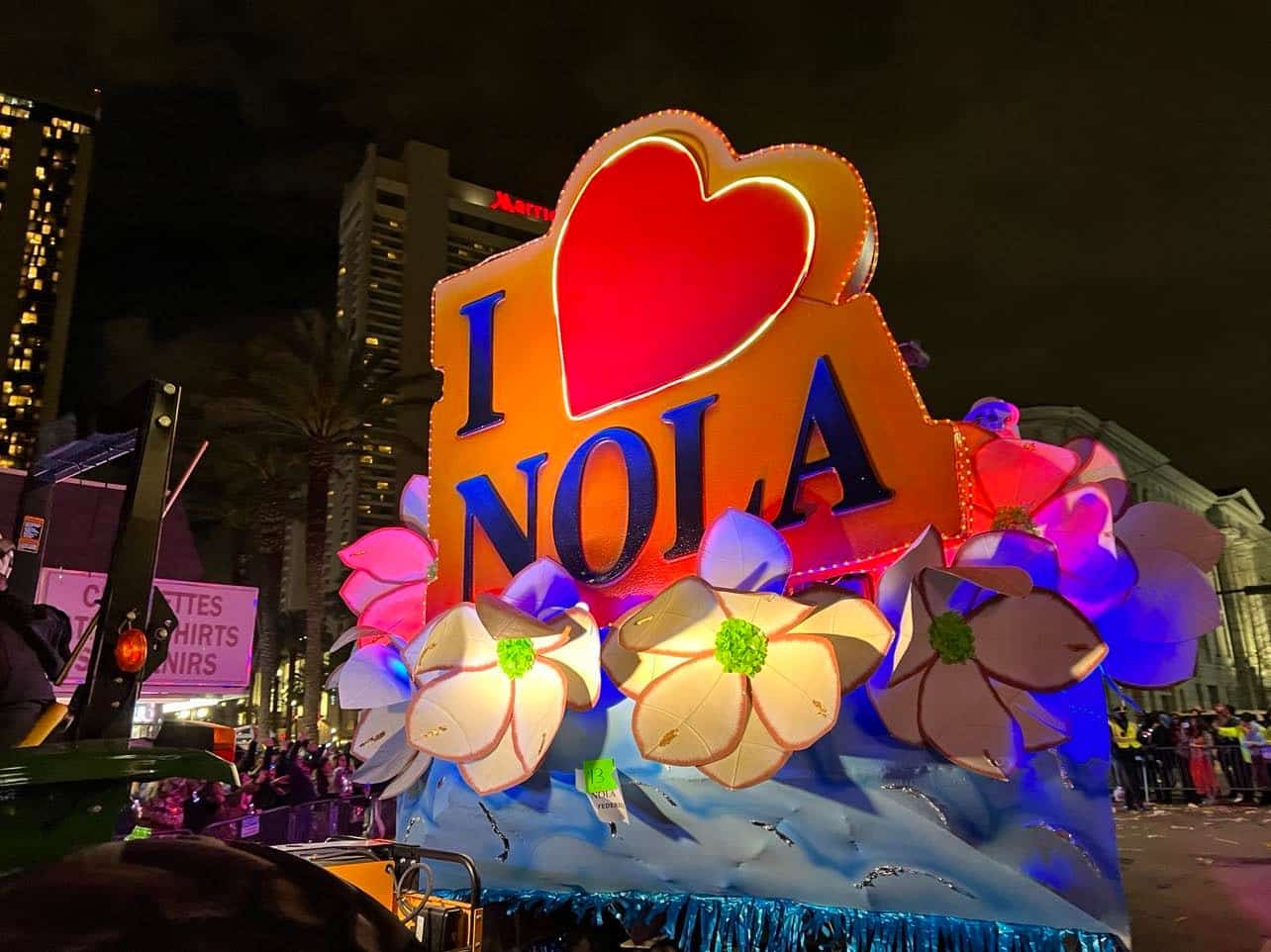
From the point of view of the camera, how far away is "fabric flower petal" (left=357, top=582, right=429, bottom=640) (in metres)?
8.71

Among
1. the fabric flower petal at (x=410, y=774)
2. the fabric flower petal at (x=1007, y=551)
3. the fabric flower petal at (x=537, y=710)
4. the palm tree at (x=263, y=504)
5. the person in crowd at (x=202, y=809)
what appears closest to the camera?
the fabric flower petal at (x=1007, y=551)

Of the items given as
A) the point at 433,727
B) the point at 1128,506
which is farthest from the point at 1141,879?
the point at 433,727

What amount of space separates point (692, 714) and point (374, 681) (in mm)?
3509

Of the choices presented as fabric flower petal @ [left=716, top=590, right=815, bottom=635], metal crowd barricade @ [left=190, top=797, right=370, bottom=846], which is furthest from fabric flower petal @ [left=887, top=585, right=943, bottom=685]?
metal crowd barricade @ [left=190, top=797, right=370, bottom=846]

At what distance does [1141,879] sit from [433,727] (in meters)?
8.26

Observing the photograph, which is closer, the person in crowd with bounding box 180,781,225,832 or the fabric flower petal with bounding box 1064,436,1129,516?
the fabric flower petal with bounding box 1064,436,1129,516

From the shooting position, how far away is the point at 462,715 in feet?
22.7

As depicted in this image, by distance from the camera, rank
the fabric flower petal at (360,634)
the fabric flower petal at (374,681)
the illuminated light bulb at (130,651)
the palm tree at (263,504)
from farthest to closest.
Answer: the palm tree at (263,504)
the fabric flower petal at (360,634)
the fabric flower petal at (374,681)
the illuminated light bulb at (130,651)

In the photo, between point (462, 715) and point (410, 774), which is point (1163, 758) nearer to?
point (410, 774)

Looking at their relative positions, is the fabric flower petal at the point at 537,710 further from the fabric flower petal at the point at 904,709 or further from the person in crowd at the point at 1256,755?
the person in crowd at the point at 1256,755

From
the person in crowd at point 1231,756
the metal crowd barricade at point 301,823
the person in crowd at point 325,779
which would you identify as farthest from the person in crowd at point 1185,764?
the person in crowd at point 325,779

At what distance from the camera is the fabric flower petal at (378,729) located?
26.2 feet

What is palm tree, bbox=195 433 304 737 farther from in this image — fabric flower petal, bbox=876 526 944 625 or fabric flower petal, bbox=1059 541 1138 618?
fabric flower petal, bbox=1059 541 1138 618

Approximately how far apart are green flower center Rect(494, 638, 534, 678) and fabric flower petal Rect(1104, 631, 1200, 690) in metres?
3.95
